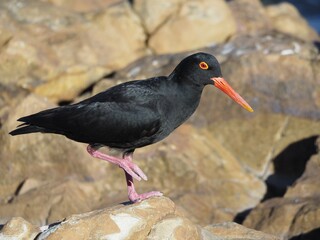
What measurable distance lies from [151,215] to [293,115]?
5.74 m

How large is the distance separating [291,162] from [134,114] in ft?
15.7

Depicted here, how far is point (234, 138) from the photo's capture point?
502 inches

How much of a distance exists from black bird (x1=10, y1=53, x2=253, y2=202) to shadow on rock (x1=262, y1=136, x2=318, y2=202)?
387cm

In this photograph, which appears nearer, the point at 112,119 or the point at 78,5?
the point at 112,119

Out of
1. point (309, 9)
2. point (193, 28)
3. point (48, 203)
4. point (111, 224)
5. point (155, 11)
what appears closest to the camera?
point (111, 224)

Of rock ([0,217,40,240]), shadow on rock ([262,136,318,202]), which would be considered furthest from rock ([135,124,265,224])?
rock ([0,217,40,240])

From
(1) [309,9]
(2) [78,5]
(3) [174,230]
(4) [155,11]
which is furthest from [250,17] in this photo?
(1) [309,9]

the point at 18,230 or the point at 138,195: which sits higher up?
the point at 18,230

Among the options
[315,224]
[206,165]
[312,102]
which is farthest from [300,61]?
[315,224]

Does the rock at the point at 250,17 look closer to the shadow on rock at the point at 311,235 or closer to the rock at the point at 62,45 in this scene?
the rock at the point at 62,45

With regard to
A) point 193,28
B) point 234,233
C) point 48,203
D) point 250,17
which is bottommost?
point 250,17

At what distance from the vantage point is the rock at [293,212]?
9.91 meters

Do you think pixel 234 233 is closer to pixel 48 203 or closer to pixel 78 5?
pixel 48 203

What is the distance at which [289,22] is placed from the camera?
17.4 meters
